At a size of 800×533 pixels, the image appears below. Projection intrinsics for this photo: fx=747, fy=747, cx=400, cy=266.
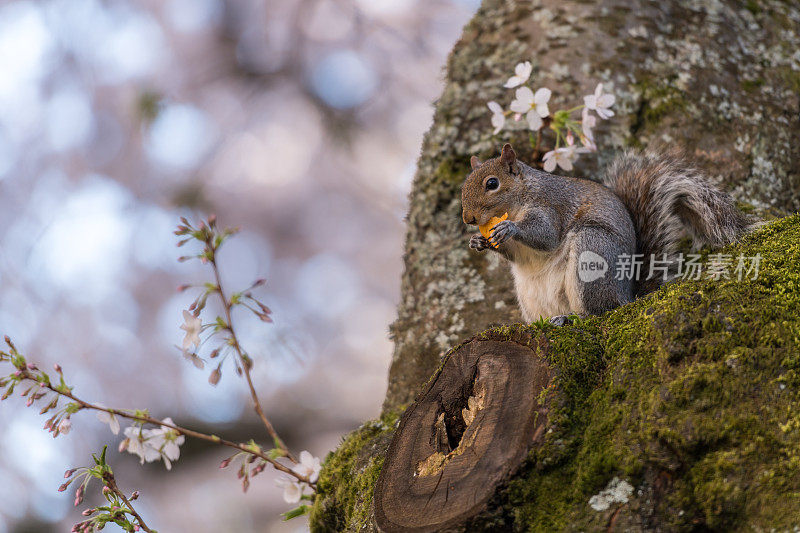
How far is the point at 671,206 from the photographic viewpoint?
1937 millimetres

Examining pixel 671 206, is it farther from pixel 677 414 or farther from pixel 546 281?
pixel 677 414

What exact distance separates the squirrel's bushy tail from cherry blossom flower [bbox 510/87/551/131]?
0.30 metres

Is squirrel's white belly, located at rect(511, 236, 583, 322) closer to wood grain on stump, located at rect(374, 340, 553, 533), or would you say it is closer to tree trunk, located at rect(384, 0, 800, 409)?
tree trunk, located at rect(384, 0, 800, 409)

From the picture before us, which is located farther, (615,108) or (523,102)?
(615,108)

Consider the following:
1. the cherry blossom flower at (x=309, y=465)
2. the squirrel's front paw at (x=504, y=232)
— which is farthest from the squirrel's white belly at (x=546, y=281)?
the cherry blossom flower at (x=309, y=465)

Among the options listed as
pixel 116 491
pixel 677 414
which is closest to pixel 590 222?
pixel 677 414

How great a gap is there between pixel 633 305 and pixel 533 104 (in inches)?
29.9

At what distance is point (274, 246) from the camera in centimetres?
425

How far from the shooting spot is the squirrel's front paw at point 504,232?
1.95 m

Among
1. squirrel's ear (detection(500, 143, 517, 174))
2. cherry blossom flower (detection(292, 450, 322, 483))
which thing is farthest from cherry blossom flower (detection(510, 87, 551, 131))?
cherry blossom flower (detection(292, 450, 322, 483))

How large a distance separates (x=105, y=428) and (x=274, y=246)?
130 cm

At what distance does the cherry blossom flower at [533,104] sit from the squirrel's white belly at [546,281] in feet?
1.12

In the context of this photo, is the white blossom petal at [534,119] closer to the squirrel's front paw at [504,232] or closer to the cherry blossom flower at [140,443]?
the squirrel's front paw at [504,232]

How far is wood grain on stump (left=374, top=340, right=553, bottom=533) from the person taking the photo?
49.8 inches
